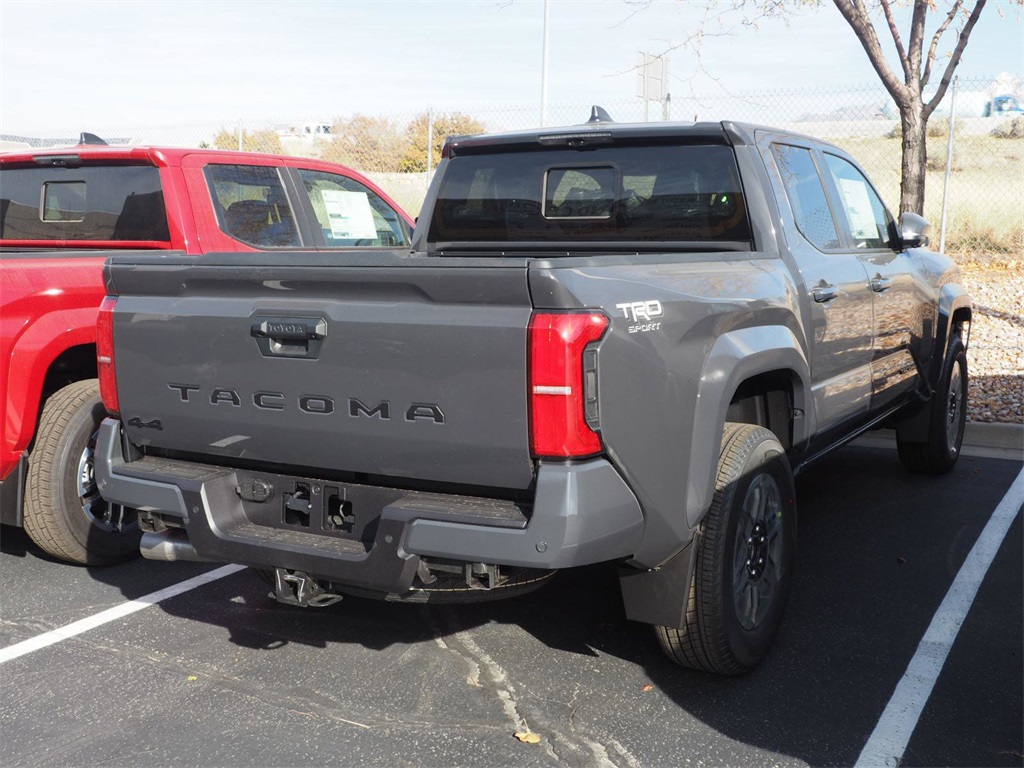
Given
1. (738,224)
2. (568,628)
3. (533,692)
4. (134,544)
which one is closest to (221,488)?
(533,692)

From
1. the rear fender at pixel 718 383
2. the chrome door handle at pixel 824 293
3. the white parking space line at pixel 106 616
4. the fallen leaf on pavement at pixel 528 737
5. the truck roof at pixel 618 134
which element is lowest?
the white parking space line at pixel 106 616

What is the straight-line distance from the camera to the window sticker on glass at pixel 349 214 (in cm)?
645

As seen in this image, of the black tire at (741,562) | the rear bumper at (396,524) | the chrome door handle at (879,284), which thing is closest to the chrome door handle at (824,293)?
the chrome door handle at (879,284)

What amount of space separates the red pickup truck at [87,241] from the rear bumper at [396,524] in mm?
804

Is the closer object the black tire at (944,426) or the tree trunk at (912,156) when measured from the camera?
the black tire at (944,426)

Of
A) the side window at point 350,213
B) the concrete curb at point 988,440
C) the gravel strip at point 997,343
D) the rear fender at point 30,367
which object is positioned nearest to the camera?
the rear fender at point 30,367

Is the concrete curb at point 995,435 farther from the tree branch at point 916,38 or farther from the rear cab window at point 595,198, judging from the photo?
the tree branch at point 916,38

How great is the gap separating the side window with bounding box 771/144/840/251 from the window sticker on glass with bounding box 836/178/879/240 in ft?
1.12

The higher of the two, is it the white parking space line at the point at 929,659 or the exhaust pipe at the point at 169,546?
the exhaust pipe at the point at 169,546

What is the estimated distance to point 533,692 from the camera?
3664 mm

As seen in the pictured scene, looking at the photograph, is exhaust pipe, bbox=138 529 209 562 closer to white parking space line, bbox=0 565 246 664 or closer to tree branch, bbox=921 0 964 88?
white parking space line, bbox=0 565 246 664

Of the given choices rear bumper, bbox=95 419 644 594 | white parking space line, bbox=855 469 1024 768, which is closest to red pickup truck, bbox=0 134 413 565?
rear bumper, bbox=95 419 644 594

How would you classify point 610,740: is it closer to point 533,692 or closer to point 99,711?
point 533,692

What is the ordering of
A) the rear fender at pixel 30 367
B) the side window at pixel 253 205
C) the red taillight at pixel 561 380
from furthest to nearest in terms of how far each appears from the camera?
the side window at pixel 253 205
the rear fender at pixel 30 367
the red taillight at pixel 561 380
